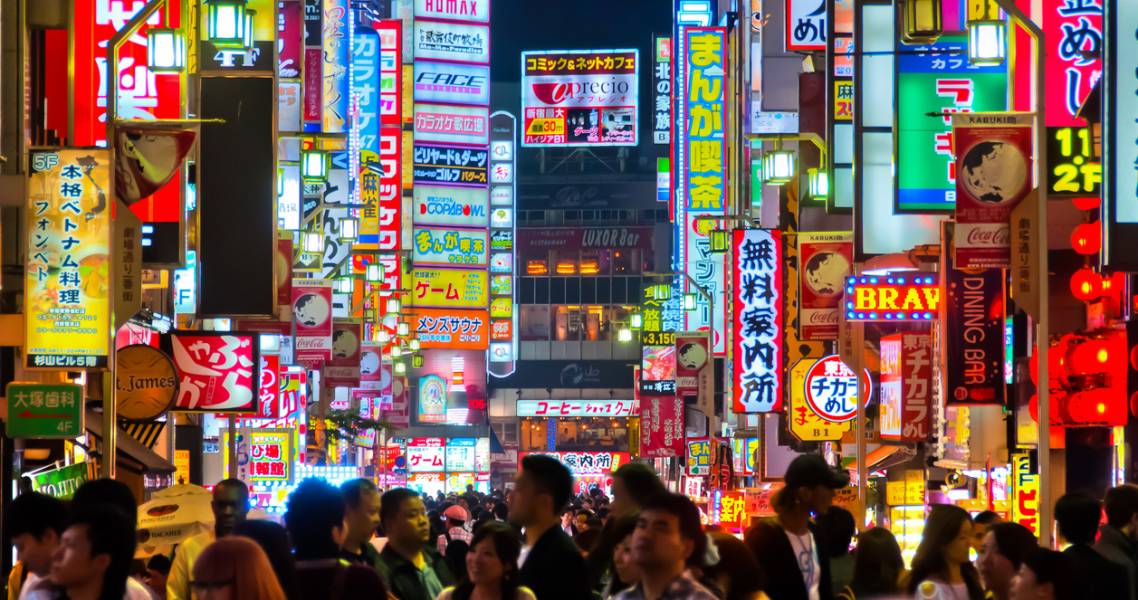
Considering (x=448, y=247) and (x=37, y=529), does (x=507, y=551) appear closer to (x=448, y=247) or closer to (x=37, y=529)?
(x=37, y=529)

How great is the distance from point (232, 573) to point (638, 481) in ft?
9.85

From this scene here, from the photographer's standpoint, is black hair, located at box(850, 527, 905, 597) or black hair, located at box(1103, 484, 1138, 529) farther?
black hair, located at box(1103, 484, 1138, 529)

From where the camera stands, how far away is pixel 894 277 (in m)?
20.2

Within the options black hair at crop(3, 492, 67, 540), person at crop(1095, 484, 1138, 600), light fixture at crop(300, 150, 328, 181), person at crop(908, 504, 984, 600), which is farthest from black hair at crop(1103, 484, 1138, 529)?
light fixture at crop(300, 150, 328, 181)

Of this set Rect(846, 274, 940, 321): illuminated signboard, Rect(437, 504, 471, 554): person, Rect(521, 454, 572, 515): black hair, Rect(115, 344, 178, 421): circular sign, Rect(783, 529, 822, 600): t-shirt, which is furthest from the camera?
Rect(846, 274, 940, 321): illuminated signboard

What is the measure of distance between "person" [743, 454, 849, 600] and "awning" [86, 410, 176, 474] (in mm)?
11268

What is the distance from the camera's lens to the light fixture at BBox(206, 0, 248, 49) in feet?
50.9

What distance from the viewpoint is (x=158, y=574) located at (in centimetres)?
1029

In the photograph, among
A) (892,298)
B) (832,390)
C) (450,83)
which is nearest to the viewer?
(892,298)

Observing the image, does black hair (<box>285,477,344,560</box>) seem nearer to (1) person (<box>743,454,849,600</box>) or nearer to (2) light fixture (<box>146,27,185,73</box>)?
(1) person (<box>743,454,849,600</box>)

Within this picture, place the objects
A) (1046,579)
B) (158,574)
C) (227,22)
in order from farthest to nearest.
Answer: (227,22), (158,574), (1046,579)

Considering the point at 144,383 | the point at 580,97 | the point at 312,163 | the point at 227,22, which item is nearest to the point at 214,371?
the point at 144,383

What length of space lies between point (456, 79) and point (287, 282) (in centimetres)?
3496

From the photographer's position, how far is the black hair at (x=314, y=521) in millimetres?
6594
